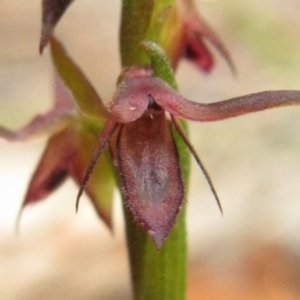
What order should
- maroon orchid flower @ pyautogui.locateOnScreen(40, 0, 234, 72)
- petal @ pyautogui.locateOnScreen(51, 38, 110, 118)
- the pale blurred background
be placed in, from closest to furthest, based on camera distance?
petal @ pyautogui.locateOnScreen(51, 38, 110, 118), maroon orchid flower @ pyautogui.locateOnScreen(40, 0, 234, 72), the pale blurred background

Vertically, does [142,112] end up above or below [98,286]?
above

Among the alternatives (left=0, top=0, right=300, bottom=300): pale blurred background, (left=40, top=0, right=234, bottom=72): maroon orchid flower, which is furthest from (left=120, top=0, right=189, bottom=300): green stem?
(left=0, top=0, right=300, bottom=300): pale blurred background

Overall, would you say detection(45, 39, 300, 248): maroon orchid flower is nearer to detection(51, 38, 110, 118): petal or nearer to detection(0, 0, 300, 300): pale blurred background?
detection(51, 38, 110, 118): petal

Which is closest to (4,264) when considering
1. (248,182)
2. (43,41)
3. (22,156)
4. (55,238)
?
(55,238)

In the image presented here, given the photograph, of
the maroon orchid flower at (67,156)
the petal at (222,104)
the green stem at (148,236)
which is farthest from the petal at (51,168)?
the petal at (222,104)

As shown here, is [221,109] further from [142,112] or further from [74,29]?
[74,29]

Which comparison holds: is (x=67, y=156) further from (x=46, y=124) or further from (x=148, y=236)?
(x=148, y=236)

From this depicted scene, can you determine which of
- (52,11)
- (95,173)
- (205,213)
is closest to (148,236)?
(95,173)
